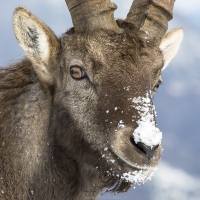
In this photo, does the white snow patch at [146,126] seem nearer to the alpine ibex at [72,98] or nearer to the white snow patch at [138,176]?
the alpine ibex at [72,98]

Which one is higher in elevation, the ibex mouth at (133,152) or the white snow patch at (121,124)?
the white snow patch at (121,124)

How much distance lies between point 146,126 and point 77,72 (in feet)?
5.43

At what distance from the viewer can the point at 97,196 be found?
10.9 metres

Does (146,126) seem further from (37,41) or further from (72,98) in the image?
(37,41)

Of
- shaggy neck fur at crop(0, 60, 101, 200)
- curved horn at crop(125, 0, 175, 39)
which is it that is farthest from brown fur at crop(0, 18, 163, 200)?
curved horn at crop(125, 0, 175, 39)

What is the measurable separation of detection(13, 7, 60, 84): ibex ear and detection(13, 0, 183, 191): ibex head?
0.05 feet

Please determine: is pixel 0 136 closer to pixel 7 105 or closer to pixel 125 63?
pixel 7 105

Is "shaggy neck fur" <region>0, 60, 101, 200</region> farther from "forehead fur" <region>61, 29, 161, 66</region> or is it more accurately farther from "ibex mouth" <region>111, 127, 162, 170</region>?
"ibex mouth" <region>111, 127, 162, 170</region>

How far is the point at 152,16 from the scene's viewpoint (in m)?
11.4

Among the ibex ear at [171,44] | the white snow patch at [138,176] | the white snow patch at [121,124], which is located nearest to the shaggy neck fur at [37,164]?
the white snow patch at [138,176]

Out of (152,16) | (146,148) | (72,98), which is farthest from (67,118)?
(152,16)

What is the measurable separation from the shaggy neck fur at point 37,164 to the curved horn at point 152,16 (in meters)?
2.09

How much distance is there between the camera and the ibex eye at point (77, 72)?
33.9 feet

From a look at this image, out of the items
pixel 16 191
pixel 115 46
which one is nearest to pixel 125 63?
pixel 115 46
